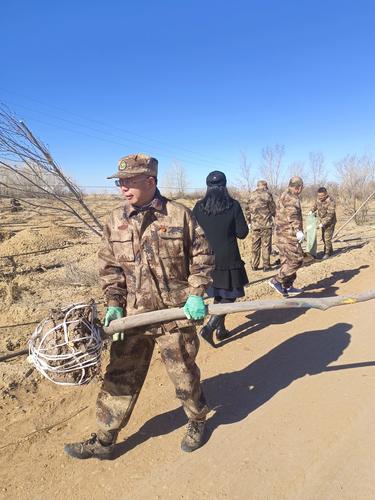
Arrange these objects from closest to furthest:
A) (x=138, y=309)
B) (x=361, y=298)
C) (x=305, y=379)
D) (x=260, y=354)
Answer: (x=138, y=309), (x=361, y=298), (x=305, y=379), (x=260, y=354)

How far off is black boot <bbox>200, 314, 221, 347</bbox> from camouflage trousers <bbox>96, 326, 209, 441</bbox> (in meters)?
1.83

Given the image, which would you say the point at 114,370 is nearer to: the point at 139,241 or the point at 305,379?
the point at 139,241

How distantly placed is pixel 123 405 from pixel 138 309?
0.68 m

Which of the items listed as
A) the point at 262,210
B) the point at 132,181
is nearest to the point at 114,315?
the point at 132,181

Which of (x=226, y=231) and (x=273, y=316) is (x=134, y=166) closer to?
(x=226, y=231)

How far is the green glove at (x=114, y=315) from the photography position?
2752 mm

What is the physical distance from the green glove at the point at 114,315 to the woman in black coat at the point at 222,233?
2.02 metres

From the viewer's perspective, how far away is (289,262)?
660 centimetres

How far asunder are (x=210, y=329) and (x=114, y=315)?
2.13 meters

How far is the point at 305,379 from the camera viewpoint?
155 inches

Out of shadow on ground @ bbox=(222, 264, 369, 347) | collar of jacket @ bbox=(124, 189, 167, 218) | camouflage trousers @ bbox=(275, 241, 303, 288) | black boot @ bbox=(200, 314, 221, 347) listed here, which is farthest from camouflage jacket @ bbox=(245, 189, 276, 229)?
Result: collar of jacket @ bbox=(124, 189, 167, 218)

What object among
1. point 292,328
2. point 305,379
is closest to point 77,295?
point 292,328

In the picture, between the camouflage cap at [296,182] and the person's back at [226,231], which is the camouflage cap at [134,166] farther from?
the camouflage cap at [296,182]

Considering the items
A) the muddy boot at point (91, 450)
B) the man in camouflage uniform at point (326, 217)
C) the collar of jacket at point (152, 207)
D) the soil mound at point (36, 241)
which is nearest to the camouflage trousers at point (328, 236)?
the man in camouflage uniform at point (326, 217)
